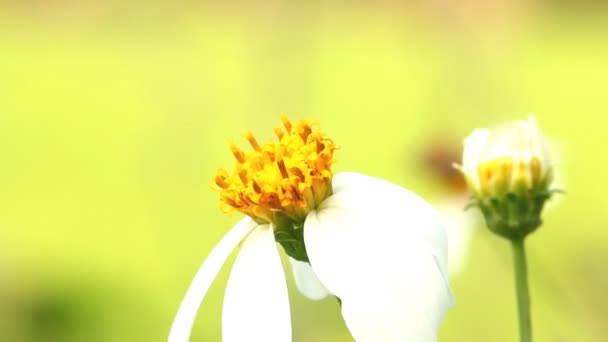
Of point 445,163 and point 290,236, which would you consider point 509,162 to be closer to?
point 290,236

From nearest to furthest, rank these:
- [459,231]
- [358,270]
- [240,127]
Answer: [358,270], [459,231], [240,127]

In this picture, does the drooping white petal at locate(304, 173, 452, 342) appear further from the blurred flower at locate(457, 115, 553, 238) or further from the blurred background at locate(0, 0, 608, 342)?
the blurred background at locate(0, 0, 608, 342)

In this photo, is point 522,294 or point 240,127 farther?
point 240,127

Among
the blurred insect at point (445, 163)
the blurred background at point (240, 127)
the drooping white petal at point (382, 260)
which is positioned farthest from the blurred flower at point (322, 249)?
the blurred insect at point (445, 163)

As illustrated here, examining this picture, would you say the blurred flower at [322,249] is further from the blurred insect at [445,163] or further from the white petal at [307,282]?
the blurred insect at [445,163]

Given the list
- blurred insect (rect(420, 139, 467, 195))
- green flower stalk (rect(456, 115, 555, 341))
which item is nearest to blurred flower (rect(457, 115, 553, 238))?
green flower stalk (rect(456, 115, 555, 341))

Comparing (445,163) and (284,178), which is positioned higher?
(284,178)

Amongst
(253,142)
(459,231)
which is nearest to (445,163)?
(459,231)
